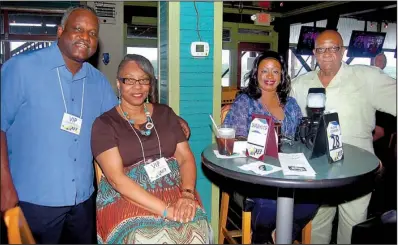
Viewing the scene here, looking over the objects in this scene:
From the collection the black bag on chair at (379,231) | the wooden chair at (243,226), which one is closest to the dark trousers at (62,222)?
the wooden chair at (243,226)

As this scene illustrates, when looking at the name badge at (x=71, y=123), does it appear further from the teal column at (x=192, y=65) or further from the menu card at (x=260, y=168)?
the teal column at (x=192, y=65)

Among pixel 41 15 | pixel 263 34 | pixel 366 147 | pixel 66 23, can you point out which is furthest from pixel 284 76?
pixel 263 34

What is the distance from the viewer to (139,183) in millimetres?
→ 1894

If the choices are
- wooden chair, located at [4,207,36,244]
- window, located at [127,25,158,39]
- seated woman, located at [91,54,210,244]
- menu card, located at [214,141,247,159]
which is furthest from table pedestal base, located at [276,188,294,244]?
window, located at [127,25,158,39]

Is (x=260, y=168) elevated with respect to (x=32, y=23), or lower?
lower

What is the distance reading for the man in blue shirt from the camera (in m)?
1.74

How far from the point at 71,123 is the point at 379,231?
1.70 meters

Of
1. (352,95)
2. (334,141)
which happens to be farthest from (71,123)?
(352,95)

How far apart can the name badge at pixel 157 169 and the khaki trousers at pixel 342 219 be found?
4.33 feet

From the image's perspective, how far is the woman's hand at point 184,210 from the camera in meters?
1.78

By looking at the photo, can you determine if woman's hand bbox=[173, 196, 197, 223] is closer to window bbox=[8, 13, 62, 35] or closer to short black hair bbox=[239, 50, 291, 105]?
short black hair bbox=[239, 50, 291, 105]

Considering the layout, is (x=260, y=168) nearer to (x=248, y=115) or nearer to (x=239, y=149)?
(x=239, y=149)

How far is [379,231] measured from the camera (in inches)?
70.8

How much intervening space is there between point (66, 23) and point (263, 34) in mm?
10377
